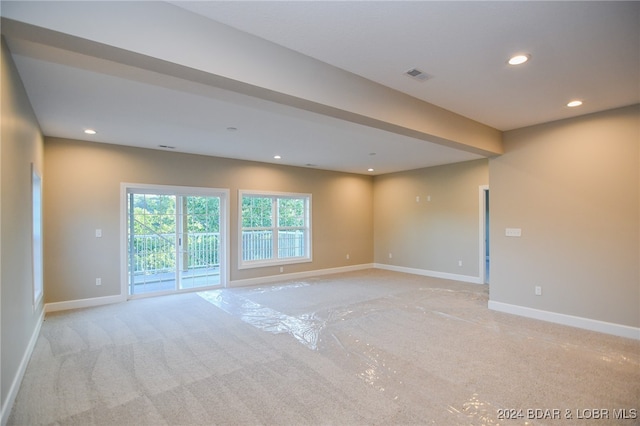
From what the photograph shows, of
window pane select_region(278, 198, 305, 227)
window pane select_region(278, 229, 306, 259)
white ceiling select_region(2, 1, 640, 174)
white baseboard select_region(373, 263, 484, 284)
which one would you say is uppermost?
white ceiling select_region(2, 1, 640, 174)

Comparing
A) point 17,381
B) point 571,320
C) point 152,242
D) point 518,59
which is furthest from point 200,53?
point 571,320

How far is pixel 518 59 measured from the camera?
96.0 inches

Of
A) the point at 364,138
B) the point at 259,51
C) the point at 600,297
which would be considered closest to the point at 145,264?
the point at 364,138

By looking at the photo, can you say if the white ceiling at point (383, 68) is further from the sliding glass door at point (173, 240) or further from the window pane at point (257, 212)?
the window pane at point (257, 212)

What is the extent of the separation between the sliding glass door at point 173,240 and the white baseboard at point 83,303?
0.22 metres

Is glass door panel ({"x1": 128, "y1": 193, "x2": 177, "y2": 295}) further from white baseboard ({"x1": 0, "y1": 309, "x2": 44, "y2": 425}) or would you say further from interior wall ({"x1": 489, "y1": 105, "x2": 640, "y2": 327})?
interior wall ({"x1": 489, "y1": 105, "x2": 640, "y2": 327})

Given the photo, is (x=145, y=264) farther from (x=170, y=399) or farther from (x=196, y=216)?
(x=170, y=399)

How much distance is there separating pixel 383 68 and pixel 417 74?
0.34m

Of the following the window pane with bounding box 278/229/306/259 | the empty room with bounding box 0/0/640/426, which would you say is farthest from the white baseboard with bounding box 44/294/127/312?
the window pane with bounding box 278/229/306/259

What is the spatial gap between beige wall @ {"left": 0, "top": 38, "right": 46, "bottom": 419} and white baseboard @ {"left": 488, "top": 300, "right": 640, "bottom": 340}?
17.3 ft

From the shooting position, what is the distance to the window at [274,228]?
6613mm

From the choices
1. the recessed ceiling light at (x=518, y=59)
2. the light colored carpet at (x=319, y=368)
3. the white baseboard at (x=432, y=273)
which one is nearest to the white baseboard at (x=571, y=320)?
the light colored carpet at (x=319, y=368)

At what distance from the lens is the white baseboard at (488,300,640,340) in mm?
3500

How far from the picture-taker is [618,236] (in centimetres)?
357
